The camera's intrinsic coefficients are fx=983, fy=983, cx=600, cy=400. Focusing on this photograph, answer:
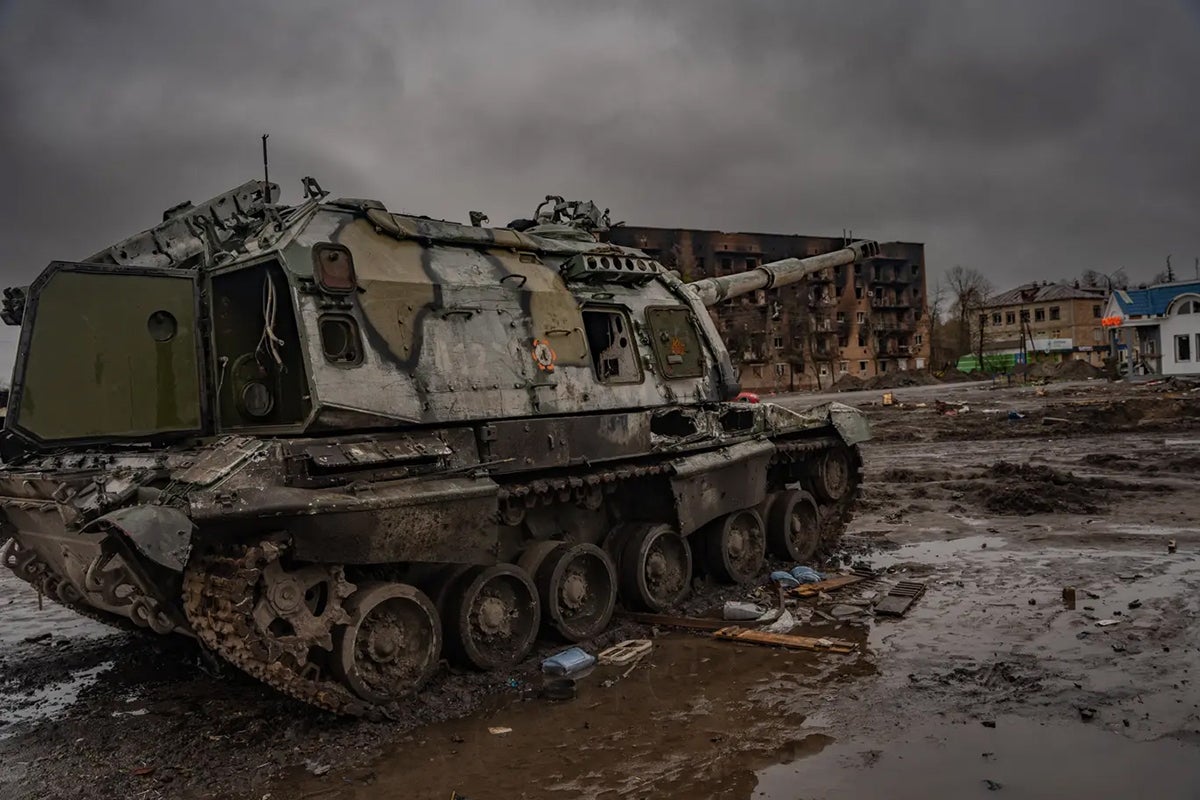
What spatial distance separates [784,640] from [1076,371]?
48.2 meters

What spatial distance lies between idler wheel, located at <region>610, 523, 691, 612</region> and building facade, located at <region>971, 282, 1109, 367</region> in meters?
75.3

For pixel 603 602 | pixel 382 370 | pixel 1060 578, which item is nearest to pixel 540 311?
pixel 382 370

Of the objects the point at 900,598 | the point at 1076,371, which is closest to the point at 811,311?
the point at 1076,371

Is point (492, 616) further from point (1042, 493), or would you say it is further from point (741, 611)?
point (1042, 493)

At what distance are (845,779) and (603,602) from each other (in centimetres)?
372

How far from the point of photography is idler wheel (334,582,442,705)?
6.49m

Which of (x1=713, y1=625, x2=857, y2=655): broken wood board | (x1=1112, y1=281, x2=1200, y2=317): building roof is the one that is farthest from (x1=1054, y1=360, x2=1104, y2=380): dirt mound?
(x1=713, y1=625, x2=857, y2=655): broken wood board

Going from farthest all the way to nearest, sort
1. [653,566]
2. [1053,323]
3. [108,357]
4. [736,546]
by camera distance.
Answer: [1053,323] < [736,546] < [653,566] < [108,357]

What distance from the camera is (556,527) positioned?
891 centimetres

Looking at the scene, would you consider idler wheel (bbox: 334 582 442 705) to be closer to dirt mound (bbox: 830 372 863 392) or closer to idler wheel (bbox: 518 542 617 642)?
idler wheel (bbox: 518 542 617 642)

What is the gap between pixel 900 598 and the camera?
910 centimetres

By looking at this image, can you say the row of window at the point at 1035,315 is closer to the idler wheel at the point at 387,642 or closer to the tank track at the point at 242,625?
the idler wheel at the point at 387,642

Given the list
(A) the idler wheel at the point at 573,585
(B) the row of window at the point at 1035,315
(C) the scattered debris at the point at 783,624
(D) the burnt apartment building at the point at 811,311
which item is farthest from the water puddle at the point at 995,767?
(B) the row of window at the point at 1035,315

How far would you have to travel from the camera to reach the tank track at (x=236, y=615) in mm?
5875
